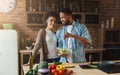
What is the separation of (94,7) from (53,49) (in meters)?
2.48

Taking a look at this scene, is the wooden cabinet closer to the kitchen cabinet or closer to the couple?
the kitchen cabinet

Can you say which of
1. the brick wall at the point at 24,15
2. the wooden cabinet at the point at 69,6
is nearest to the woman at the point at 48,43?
the wooden cabinet at the point at 69,6

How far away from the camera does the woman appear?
124 inches

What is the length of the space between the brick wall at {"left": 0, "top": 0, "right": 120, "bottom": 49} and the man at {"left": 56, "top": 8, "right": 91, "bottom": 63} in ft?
7.07

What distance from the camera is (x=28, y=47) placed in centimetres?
498

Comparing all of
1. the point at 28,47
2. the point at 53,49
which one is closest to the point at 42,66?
the point at 53,49

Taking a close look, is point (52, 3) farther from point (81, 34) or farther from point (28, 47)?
point (81, 34)

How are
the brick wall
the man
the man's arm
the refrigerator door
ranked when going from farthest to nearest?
the brick wall
the refrigerator door
the man
the man's arm

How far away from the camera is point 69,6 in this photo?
516 cm

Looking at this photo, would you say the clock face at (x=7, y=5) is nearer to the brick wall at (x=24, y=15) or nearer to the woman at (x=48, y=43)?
the brick wall at (x=24, y=15)

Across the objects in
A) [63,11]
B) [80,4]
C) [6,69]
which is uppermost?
[80,4]

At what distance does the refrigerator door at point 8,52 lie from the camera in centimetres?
446

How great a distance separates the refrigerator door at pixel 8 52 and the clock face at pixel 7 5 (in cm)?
84

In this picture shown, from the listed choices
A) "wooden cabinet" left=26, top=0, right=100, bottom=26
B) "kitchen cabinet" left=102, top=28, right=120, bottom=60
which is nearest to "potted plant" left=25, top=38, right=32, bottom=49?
"wooden cabinet" left=26, top=0, right=100, bottom=26
